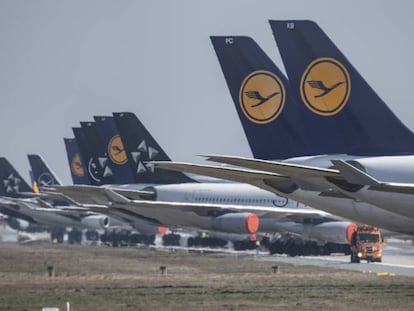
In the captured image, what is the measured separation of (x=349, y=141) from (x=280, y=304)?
28.4ft

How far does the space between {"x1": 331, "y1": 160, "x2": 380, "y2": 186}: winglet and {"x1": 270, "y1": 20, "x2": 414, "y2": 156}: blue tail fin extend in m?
5.35

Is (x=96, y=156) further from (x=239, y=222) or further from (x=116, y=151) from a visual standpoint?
(x=239, y=222)

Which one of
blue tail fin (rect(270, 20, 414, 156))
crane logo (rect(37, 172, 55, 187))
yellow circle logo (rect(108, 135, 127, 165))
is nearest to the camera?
blue tail fin (rect(270, 20, 414, 156))

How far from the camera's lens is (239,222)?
74562 mm

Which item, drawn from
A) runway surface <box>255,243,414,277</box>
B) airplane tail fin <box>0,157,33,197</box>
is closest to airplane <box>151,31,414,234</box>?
runway surface <box>255,243,414,277</box>

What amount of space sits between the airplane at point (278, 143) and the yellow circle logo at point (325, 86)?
359mm

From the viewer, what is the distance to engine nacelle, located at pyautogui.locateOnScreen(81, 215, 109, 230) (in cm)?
11662

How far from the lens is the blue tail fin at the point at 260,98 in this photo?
4553 cm

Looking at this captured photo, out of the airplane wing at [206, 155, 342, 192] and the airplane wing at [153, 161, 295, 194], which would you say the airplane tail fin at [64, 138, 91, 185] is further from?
the airplane wing at [206, 155, 342, 192]

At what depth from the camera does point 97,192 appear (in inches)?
2982

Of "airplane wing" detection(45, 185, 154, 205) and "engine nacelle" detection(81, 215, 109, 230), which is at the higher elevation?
"engine nacelle" detection(81, 215, 109, 230)

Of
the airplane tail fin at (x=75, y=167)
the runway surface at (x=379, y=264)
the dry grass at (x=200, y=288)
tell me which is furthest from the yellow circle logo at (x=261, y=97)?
the airplane tail fin at (x=75, y=167)

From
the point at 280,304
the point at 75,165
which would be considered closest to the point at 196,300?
the point at 280,304

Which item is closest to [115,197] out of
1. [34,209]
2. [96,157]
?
[96,157]
